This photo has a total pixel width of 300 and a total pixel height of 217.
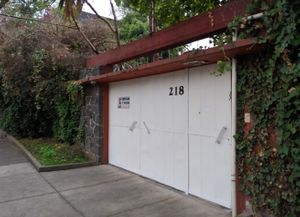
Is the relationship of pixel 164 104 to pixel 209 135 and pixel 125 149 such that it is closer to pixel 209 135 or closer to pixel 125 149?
pixel 209 135

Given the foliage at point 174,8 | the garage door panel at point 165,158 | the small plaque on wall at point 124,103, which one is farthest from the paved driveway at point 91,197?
the foliage at point 174,8

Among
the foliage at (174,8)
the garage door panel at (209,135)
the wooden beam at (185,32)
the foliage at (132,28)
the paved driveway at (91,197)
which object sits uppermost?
the foliage at (132,28)

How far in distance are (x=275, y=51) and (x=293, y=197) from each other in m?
1.65

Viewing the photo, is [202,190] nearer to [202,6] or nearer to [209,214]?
[209,214]

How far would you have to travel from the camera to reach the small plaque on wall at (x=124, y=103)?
803 centimetres

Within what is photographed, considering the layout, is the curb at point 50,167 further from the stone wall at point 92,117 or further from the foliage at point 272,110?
the foliage at point 272,110

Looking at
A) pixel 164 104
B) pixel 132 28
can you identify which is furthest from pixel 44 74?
pixel 132 28

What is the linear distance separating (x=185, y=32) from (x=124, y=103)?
9.34 feet

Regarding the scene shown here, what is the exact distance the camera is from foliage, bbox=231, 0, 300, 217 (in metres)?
3.83

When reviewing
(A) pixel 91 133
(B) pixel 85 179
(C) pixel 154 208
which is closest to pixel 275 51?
(C) pixel 154 208

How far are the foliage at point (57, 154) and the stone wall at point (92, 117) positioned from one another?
0.28 meters

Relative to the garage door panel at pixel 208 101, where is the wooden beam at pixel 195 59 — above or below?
above

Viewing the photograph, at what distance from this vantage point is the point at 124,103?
8203 millimetres

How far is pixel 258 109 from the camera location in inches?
174
